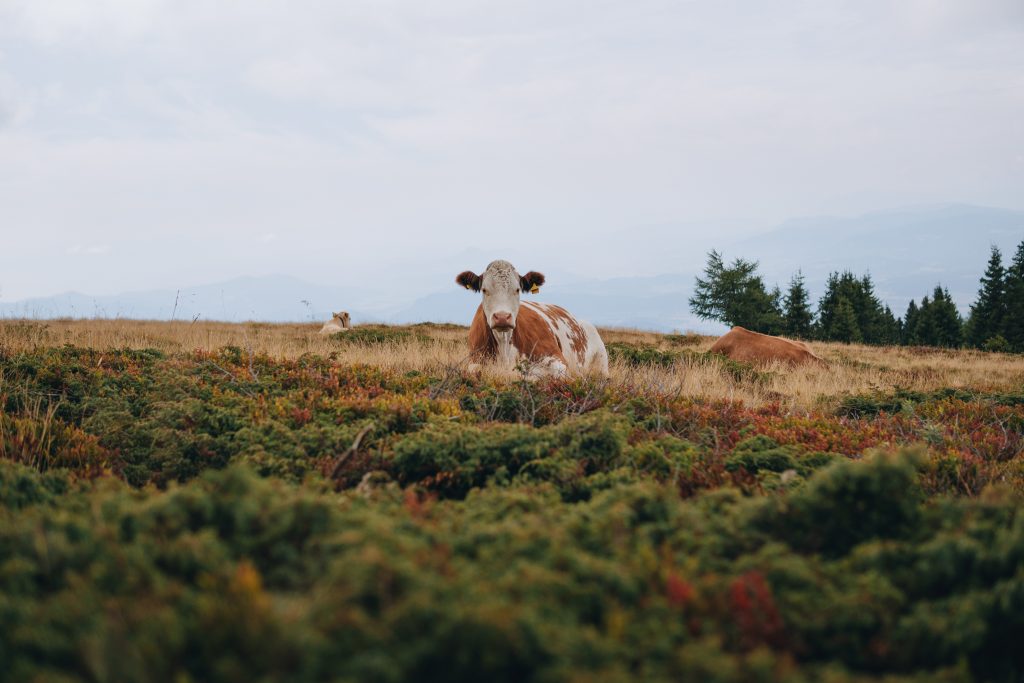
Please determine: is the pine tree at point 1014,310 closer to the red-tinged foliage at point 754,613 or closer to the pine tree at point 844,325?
the pine tree at point 844,325

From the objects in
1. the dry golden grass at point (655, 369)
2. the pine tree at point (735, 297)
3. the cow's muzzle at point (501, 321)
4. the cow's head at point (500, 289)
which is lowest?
the dry golden grass at point (655, 369)

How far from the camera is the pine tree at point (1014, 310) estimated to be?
5381cm

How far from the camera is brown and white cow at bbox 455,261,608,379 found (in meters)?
9.61

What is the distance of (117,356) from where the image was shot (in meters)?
7.19

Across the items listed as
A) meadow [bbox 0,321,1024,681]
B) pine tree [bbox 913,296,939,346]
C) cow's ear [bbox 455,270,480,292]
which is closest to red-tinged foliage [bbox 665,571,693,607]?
meadow [bbox 0,321,1024,681]

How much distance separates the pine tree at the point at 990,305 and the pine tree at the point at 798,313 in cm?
1731

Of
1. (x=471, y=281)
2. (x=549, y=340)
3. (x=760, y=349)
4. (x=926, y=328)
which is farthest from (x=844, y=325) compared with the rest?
(x=471, y=281)

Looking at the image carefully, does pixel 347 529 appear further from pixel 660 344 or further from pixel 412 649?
pixel 660 344

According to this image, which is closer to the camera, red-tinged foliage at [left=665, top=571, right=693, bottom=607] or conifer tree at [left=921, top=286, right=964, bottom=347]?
red-tinged foliage at [left=665, top=571, right=693, bottom=607]

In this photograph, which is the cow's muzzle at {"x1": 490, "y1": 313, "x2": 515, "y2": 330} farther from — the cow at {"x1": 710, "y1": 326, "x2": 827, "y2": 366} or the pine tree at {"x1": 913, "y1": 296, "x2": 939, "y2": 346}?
the pine tree at {"x1": 913, "y1": 296, "x2": 939, "y2": 346}

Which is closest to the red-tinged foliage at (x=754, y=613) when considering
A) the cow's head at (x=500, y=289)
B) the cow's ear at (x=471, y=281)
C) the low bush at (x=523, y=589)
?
the low bush at (x=523, y=589)

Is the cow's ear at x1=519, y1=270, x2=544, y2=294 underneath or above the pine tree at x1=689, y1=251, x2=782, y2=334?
underneath

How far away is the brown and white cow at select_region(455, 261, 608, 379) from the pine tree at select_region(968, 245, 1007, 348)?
202ft

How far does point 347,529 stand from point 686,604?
111 cm
